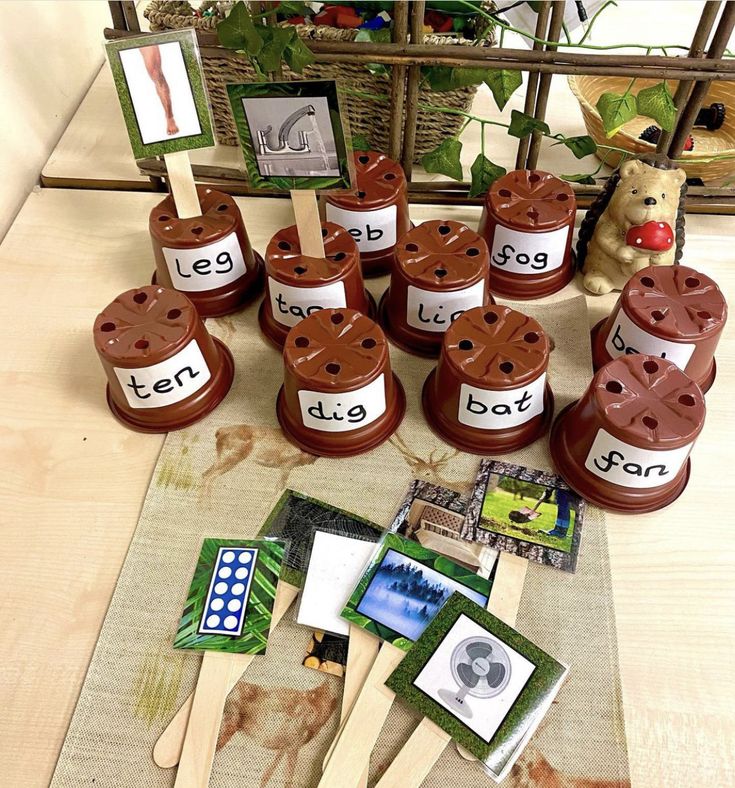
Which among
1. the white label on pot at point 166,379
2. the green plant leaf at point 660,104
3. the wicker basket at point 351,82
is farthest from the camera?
the wicker basket at point 351,82

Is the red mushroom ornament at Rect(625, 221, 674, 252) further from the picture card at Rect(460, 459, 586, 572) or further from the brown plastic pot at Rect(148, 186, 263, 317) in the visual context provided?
the brown plastic pot at Rect(148, 186, 263, 317)

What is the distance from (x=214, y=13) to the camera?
4.21 ft

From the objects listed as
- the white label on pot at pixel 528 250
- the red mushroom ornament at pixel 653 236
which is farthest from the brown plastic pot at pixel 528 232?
the red mushroom ornament at pixel 653 236

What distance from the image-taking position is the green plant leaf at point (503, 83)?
1097 millimetres

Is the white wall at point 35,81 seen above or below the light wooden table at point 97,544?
above

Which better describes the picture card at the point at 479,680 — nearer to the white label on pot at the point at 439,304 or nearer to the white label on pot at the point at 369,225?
the white label on pot at the point at 439,304

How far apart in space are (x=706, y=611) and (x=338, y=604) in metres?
0.46

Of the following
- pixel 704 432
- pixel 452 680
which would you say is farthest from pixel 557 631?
pixel 704 432

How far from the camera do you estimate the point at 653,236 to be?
1.07m

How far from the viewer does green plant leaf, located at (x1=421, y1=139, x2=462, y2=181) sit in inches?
48.3

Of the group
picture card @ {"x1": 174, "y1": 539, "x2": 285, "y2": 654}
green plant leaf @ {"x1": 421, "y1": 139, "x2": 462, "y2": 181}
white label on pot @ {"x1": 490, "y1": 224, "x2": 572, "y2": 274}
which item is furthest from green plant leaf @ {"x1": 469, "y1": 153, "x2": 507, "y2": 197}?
picture card @ {"x1": 174, "y1": 539, "x2": 285, "y2": 654}

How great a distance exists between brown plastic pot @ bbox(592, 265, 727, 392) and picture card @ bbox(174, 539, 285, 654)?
581mm

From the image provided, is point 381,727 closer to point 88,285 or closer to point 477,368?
point 477,368

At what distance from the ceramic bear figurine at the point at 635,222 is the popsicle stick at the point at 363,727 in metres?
0.71
